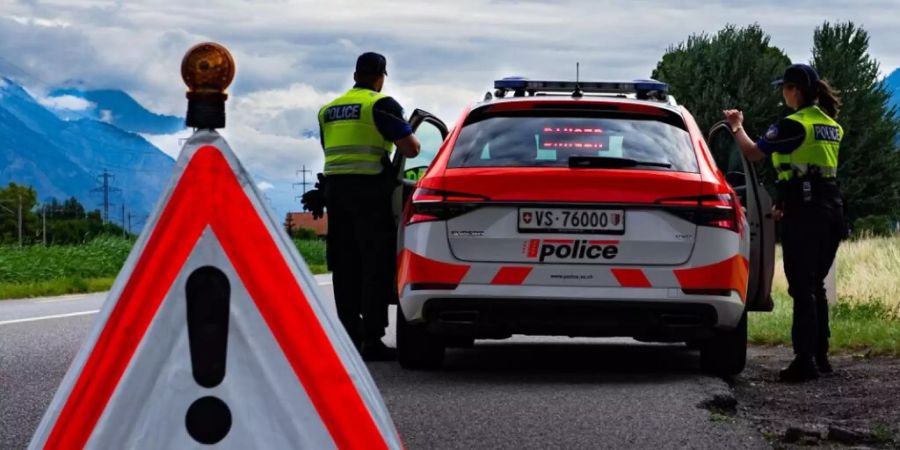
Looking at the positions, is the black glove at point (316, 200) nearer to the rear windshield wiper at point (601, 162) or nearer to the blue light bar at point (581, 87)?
the blue light bar at point (581, 87)

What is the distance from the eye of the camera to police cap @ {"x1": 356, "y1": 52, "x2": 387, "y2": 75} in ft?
32.8

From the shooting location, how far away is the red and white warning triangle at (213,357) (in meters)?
2.93

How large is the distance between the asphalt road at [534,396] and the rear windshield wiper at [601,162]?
1160 millimetres

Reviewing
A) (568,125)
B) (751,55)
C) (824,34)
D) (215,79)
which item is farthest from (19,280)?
(824,34)

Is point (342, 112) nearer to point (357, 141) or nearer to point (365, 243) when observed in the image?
point (357, 141)

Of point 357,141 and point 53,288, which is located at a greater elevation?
point 357,141

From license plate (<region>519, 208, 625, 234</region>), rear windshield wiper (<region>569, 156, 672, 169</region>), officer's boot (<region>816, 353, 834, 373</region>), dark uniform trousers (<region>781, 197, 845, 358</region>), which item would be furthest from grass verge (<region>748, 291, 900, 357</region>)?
license plate (<region>519, 208, 625, 234</region>)

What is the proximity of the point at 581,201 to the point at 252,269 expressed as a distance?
17.9 ft

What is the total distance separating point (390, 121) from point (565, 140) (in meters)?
1.44

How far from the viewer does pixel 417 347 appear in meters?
9.18

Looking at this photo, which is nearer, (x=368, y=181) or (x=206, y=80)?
(x=206, y=80)

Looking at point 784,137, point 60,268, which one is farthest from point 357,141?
point 60,268

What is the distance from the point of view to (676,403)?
7559 mm

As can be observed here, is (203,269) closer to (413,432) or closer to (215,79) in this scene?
(215,79)
